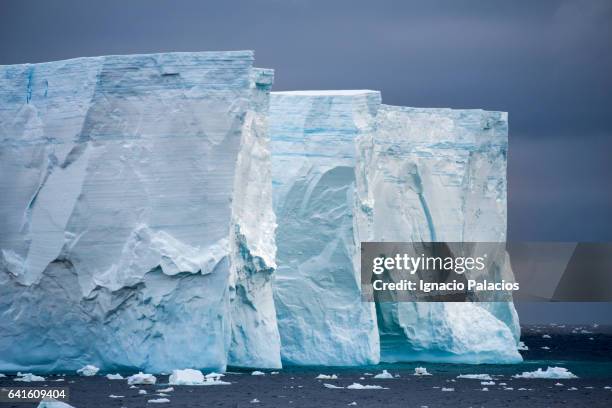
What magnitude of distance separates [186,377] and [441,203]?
11.5 m

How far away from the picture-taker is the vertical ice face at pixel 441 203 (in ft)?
98.3

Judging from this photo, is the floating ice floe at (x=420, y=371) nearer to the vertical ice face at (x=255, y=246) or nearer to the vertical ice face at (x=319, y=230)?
the vertical ice face at (x=319, y=230)

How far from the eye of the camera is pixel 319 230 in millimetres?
27031

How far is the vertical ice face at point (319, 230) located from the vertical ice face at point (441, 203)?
149 centimetres

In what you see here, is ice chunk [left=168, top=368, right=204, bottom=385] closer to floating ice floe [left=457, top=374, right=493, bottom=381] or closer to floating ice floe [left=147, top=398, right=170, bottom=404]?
floating ice floe [left=147, top=398, right=170, bottom=404]

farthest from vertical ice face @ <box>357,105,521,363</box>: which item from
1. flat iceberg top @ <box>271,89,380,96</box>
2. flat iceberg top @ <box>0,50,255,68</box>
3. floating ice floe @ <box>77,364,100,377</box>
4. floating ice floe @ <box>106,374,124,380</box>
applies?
floating ice floe @ <box>106,374,124,380</box>

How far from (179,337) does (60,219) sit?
2739 mm

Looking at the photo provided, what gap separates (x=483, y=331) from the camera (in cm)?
3094

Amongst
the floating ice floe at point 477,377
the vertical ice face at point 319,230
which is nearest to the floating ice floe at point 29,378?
the vertical ice face at point 319,230

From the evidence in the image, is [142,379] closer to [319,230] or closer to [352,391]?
[352,391]

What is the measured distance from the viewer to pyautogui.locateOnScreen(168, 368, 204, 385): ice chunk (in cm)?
2108

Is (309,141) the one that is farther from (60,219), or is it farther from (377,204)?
(60,219)

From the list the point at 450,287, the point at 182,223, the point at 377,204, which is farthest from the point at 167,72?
the point at 450,287

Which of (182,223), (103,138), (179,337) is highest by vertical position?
(103,138)
